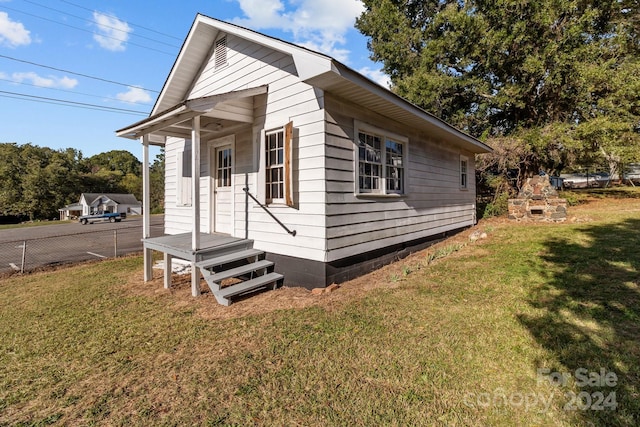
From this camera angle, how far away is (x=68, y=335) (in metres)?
3.50

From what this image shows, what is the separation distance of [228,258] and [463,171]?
922cm

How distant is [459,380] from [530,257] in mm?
4831

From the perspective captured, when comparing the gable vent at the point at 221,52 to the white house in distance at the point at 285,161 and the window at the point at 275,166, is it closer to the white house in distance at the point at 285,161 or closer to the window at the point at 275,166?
the white house in distance at the point at 285,161

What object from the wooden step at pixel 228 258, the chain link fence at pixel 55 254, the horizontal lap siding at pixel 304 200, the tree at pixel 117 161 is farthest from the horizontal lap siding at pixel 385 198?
the tree at pixel 117 161

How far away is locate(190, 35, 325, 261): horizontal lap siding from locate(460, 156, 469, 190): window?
7492 mm

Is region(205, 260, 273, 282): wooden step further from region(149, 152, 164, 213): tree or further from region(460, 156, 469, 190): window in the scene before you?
region(149, 152, 164, 213): tree

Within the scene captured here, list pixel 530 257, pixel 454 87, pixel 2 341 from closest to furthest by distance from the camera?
pixel 2 341 < pixel 530 257 < pixel 454 87

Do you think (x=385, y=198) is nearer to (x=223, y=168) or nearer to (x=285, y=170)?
(x=285, y=170)

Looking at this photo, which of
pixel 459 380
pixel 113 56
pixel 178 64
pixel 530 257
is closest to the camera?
pixel 459 380

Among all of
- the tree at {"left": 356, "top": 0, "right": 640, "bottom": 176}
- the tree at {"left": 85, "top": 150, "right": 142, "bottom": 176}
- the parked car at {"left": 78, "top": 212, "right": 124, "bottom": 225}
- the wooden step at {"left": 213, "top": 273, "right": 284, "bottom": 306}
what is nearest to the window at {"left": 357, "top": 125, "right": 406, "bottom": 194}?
the wooden step at {"left": 213, "top": 273, "right": 284, "bottom": 306}

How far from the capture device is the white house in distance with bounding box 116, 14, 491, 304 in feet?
15.4

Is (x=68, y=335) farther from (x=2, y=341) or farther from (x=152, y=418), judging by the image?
(x=152, y=418)

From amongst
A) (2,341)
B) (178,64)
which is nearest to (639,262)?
(2,341)

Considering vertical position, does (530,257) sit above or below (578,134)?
below
